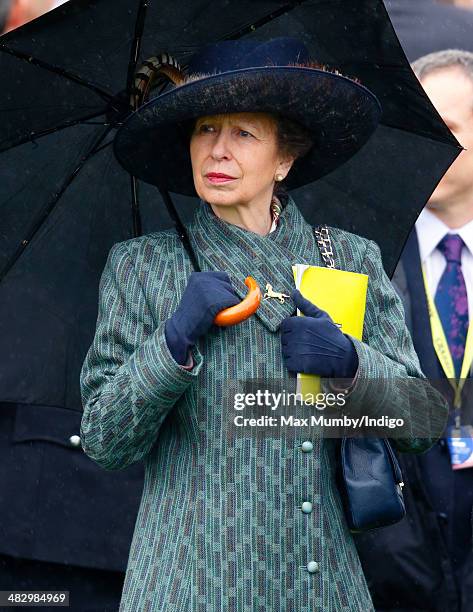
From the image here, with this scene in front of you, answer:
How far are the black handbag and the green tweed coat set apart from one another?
5cm

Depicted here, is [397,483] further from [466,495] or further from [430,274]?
[430,274]

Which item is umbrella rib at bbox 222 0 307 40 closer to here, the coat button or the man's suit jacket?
the coat button

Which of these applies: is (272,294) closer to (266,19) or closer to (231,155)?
(231,155)

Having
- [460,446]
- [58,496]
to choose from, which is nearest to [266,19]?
[58,496]

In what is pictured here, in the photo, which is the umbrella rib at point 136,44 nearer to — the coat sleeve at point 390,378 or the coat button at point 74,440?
the coat sleeve at point 390,378

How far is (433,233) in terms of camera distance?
543 centimetres

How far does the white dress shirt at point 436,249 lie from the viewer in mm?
5320

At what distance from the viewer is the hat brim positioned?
3.44 m

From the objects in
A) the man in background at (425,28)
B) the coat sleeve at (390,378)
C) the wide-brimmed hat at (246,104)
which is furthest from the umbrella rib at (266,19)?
the man in background at (425,28)

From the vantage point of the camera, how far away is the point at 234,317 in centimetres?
328

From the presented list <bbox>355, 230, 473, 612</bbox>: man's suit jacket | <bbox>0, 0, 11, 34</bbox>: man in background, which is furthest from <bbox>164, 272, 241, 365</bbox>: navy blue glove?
<bbox>0, 0, 11, 34</bbox>: man in background

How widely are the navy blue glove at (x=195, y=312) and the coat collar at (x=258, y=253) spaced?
185 millimetres

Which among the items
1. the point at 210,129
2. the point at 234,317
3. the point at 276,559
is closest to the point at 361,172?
the point at 210,129

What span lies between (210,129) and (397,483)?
3.36 ft
